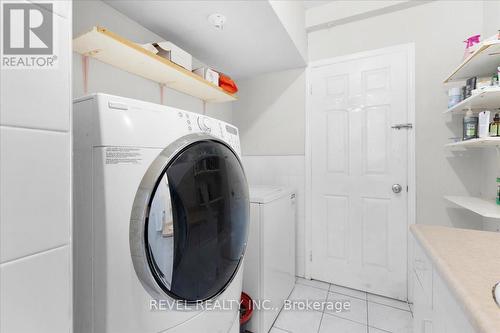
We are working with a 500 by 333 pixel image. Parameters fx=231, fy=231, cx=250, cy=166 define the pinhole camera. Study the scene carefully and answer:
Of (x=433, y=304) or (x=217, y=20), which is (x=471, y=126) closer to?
(x=433, y=304)

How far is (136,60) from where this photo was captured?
4.22ft

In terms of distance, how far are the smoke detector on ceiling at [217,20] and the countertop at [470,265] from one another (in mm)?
1609

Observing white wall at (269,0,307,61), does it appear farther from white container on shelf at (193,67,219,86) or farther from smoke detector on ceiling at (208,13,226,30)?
white container on shelf at (193,67,219,86)

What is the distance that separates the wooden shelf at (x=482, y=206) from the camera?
47.3 inches

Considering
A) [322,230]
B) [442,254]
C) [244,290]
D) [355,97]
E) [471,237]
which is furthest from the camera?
[322,230]

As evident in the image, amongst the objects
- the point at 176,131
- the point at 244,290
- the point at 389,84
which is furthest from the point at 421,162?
the point at 176,131

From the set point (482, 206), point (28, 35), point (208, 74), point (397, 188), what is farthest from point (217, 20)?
point (482, 206)

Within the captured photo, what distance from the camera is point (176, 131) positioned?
2.77 feet

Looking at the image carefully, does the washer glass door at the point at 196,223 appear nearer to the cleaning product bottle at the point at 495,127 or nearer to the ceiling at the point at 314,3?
the cleaning product bottle at the point at 495,127

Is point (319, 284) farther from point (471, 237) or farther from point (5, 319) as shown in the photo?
point (5, 319)

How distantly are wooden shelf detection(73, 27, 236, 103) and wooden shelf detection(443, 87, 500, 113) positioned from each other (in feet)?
5.25

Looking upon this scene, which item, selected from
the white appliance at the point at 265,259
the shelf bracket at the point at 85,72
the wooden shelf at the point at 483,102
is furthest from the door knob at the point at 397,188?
the shelf bracket at the point at 85,72

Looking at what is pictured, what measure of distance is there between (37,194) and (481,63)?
6.93 ft

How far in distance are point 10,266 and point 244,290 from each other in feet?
4.28
